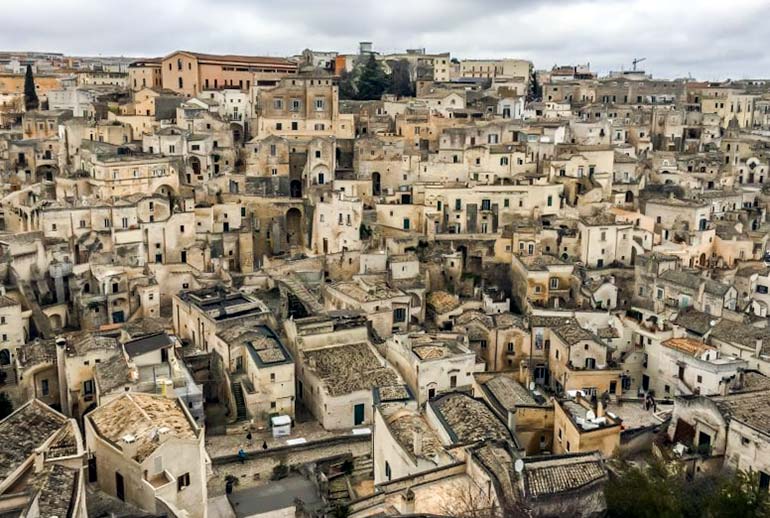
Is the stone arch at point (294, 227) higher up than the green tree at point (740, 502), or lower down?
higher up

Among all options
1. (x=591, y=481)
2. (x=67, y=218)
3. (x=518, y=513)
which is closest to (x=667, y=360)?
(x=591, y=481)

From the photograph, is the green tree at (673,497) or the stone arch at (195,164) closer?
the green tree at (673,497)

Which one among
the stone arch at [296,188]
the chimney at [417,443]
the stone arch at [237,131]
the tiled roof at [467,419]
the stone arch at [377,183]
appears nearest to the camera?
the chimney at [417,443]

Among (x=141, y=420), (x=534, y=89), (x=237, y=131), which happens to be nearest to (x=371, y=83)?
(x=237, y=131)

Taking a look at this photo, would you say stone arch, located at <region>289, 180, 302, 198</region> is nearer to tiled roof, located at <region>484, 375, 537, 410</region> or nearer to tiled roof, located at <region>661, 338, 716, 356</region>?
tiled roof, located at <region>484, 375, 537, 410</region>

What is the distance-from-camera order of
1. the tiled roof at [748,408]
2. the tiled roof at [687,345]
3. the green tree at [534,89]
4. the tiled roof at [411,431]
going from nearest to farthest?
the tiled roof at [411,431], the tiled roof at [748,408], the tiled roof at [687,345], the green tree at [534,89]

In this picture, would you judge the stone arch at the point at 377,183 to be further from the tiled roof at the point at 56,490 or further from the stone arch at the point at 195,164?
the tiled roof at the point at 56,490

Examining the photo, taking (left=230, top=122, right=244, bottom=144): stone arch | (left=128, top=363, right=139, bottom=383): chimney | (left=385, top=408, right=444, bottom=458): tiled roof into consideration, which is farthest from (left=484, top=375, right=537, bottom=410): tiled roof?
(left=230, top=122, right=244, bottom=144): stone arch

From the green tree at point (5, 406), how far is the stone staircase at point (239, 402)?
7544mm

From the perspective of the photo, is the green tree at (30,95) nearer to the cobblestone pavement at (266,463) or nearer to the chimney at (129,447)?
the cobblestone pavement at (266,463)

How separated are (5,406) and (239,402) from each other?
25.9ft

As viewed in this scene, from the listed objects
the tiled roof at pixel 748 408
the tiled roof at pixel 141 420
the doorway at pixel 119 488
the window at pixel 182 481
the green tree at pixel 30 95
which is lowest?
the doorway at pixel 119 488

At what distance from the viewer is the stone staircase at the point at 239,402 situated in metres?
27.0

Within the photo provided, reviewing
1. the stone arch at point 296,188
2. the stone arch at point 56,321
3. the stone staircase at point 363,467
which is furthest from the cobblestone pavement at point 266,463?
the stone arch at point 296,188
